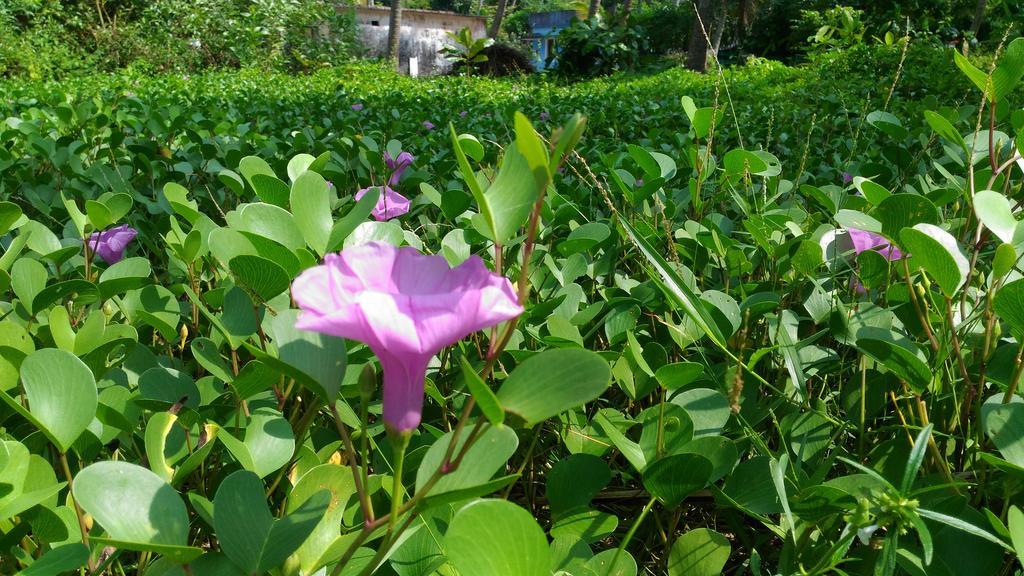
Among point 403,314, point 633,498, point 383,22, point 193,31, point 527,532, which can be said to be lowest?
point 383,22

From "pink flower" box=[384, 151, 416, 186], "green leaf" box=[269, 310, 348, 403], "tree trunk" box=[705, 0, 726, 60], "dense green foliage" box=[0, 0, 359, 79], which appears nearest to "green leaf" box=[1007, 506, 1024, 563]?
"green leaf" box=[269, 310, 348, 403]

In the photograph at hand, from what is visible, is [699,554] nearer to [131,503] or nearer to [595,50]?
[131,503]

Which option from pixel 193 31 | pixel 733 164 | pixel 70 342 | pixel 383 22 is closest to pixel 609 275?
pixel 733 164

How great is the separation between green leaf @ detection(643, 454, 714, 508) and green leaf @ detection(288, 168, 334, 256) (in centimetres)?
34

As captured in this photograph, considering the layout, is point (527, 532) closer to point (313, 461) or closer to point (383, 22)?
point (313, 461)

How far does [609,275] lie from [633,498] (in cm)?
44

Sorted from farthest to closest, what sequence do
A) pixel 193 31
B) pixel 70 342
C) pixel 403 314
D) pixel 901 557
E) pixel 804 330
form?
1. pixel 193 31
2. pixel 804 330
3. pixel 70 342
4. pixel 901 557
5. pixel 403 314

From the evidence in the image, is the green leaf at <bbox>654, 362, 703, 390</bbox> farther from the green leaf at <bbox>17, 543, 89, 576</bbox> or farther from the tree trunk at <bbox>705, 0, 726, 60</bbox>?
the tree trunk at <bbox>705, 0, 726, 60</bbox>

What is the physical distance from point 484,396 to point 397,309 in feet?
0.23

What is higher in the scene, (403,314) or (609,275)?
(403,314)

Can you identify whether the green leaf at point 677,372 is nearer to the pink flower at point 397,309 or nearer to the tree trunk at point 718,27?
the pink flower at point 397,309

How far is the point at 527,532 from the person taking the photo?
408 mm

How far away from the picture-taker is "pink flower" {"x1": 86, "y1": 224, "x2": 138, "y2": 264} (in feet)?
3.73

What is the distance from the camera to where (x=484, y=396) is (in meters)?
0.36
